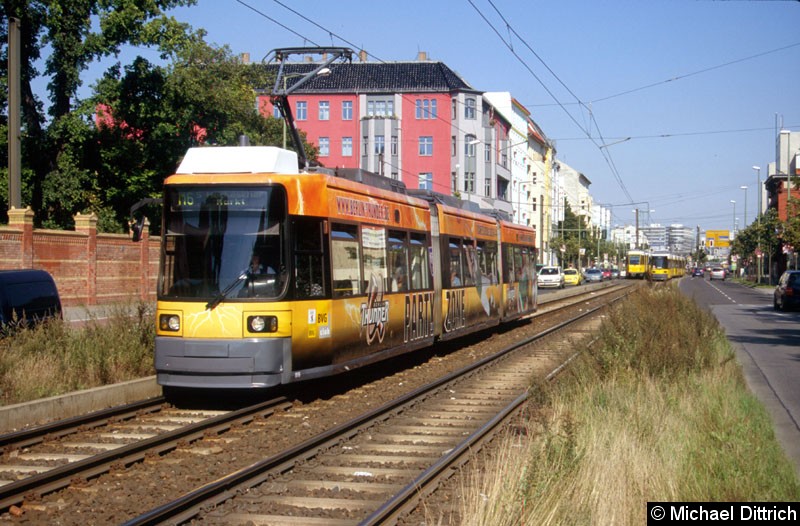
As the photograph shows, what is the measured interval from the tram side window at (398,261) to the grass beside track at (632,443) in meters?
3.56

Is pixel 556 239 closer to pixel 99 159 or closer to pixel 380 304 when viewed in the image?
pixel 99 159

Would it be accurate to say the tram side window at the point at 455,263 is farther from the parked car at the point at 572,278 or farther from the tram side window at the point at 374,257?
the parked car at the point at 572,278

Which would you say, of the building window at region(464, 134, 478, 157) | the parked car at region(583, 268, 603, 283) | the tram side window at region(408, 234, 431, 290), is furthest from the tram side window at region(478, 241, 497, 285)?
the parked car at region(583, 268, 603, 283)

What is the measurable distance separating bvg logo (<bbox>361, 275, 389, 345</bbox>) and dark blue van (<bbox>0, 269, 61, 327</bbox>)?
4921mm

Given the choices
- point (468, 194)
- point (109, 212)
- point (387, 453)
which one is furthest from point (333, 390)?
point (468, 194)

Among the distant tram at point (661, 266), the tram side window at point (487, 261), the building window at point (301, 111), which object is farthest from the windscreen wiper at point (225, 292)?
the distant tram at point (661, 266)

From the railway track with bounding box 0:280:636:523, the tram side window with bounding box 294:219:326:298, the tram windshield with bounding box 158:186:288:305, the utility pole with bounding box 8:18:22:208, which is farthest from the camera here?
the utility pole with bounding box 8:18:22:208

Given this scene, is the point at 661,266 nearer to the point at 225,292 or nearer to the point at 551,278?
the point at 551,278

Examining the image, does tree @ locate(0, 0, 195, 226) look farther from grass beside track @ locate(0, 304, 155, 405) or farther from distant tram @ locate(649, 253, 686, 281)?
distant tram @ locate(649, 253, 686, 281)

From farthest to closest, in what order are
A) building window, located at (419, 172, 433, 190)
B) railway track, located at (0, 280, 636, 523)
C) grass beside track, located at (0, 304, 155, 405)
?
building window, located at (419, 172, 433, 190)
grass beside track, located at (0, 304, 155, 405)
railway track, located at (0, 280, 636, 523)

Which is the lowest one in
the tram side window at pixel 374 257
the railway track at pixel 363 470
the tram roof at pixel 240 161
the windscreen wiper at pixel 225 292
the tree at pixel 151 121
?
the railway track at pixel 363 470

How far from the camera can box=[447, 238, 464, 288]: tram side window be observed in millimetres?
19031

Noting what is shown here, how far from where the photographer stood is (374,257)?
571 inches

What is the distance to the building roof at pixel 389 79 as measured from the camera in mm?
77250
